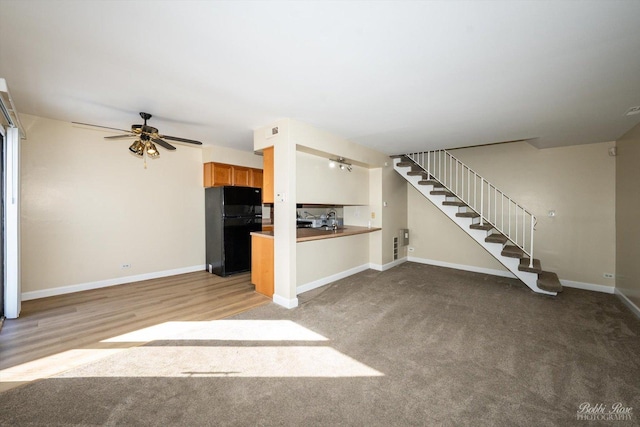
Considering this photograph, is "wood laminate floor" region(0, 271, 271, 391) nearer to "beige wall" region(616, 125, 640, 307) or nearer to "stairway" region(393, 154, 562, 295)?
"stairway" region(393, 154, 562, 295)

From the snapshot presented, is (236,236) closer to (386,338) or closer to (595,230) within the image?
(386,338)

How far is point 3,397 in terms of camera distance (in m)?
1.88

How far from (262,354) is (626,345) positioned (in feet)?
12.9

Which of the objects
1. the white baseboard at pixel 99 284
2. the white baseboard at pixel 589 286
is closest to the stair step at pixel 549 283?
the white baseboard at pixel 589 286

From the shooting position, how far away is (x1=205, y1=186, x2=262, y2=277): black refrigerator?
524 cm

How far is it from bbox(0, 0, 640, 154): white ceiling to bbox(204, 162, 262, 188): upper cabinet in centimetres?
177

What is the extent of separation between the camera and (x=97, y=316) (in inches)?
129

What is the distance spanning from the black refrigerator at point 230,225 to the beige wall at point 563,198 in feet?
16.6

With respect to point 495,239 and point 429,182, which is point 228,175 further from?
point 495,239

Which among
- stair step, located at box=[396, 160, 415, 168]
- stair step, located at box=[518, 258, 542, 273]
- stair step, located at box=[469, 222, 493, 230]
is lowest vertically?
stair step, located at box=[518, 258, 542, 273]

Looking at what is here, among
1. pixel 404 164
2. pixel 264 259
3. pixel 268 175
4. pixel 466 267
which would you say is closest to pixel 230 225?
pixel 264 259

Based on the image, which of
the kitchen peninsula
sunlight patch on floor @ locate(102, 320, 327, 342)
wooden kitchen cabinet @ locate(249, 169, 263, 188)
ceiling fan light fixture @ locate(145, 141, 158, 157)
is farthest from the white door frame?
wooden kitchen cabinet @ locate(249, 169, 263, 188)

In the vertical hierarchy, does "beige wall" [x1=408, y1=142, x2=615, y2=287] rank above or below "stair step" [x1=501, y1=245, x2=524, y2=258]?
above

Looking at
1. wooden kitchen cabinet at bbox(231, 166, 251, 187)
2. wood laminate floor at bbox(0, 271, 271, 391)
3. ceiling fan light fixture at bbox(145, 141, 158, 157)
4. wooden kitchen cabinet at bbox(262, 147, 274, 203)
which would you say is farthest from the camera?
wooden kitchen cabinet at bbox(231, 166, 251, 187)
